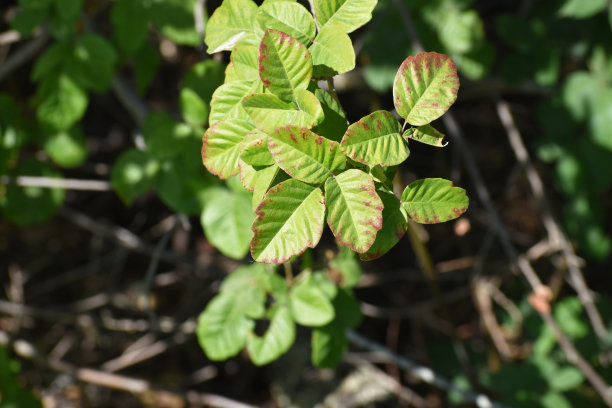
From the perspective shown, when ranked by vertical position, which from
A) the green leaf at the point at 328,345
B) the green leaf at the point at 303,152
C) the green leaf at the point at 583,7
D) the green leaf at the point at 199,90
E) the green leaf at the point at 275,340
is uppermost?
the green leaf at the point at 303,152

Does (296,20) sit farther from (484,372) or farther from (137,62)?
(484,372)

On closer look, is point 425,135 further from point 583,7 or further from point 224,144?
point 583,7

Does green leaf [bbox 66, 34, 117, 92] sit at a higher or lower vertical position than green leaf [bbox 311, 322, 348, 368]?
higher

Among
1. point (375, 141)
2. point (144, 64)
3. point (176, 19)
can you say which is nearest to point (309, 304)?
point (375, 141)

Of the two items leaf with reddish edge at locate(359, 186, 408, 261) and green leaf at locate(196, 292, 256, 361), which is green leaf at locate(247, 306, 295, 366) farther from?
leaf with reddish edge at locate(359, 186, 408, 261)

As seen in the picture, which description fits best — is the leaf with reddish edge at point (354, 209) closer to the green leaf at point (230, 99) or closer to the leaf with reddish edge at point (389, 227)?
the leaf with reddish edge at point (389, 227)

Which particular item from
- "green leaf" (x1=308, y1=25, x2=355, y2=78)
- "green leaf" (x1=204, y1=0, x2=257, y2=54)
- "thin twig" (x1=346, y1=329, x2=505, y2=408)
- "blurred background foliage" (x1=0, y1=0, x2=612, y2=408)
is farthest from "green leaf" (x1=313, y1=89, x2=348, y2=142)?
"thin twig" (x1=346, y1=329, x2=505, y2=408)

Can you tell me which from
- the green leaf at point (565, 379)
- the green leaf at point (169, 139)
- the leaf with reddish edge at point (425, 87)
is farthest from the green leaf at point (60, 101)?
the green leaf at point (565, 379)
